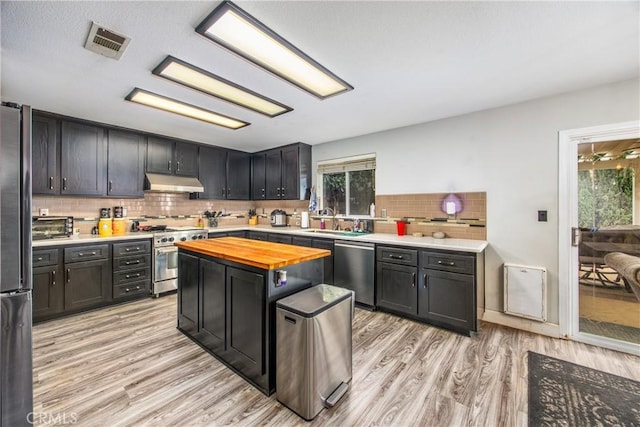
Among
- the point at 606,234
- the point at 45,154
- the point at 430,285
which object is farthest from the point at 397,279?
the point at 45,154

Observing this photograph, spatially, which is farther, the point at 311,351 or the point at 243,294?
the point at 243,294

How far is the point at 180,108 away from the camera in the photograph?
123 inches

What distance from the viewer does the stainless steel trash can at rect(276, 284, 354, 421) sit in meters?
1.67

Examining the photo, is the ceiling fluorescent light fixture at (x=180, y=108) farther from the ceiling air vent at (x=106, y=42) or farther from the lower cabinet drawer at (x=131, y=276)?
the lower cabinet drawer at (x=131, y=276)

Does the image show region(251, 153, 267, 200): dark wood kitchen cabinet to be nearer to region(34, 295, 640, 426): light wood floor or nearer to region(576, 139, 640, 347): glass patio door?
region(34, 295, 640, 426): light wood floor

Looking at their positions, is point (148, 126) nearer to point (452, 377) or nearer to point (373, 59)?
point (373, 59)

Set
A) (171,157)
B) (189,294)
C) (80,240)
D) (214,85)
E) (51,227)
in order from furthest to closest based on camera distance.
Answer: (171,157) < (51,227) < (80,240) < (189,294) < (214,85)

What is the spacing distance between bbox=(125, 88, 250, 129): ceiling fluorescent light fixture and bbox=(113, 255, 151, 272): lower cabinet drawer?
6.70 feet

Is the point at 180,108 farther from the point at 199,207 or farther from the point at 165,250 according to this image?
the point at 199,207

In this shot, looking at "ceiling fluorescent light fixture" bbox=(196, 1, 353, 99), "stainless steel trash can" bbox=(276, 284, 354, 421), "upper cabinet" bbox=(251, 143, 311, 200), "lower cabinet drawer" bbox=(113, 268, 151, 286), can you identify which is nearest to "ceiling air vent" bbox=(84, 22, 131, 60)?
"ceiling fluorescent light fixture" bbox=(196, 1, 353, 99)

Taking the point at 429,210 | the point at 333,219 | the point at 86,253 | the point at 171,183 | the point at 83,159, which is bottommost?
the point at 86,253

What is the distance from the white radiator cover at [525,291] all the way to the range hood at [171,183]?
454 centimetres

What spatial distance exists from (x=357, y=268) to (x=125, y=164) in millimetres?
3663

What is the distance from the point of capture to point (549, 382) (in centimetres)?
202
